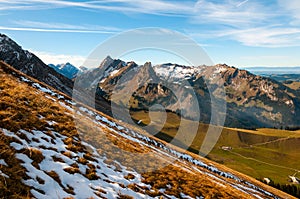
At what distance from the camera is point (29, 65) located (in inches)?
4368

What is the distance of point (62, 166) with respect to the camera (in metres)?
15.2

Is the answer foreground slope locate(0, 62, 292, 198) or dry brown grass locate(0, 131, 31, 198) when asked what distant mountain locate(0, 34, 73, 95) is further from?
dry brown grass locate(0, 131, 31, 198)

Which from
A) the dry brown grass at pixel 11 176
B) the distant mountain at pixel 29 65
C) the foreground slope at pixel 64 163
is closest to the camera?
the dry brown grass at pixel 11 176

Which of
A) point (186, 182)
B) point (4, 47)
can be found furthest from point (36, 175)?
point (4, 47)

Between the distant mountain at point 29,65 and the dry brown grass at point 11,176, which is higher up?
the distant mountain at point 29,65

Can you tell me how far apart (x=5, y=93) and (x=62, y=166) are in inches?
372

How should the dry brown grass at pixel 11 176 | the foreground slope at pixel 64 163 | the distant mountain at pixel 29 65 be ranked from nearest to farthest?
the dry brown grass at pixel 11 176 < the foreground slope at pixel 64 163 < the distant mountain at pixel 29 65

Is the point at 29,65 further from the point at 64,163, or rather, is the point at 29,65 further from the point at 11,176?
the point at 11,176

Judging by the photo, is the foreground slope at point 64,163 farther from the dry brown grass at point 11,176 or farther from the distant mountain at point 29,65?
the distant mountain at point 29,65

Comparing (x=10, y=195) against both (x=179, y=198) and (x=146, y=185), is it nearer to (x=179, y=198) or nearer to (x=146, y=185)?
(x=146, y=185)

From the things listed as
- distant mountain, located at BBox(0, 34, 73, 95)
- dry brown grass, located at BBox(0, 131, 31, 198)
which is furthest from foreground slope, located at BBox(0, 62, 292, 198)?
distant mountain, located at BBox(0, 34, 73, 95)

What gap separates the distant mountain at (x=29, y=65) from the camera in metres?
97.1

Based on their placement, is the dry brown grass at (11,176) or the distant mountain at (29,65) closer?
the dry brown grass at (11,176)

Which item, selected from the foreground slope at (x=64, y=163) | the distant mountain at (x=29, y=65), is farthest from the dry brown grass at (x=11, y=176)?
the distant mountain at (x=29, y=65)
